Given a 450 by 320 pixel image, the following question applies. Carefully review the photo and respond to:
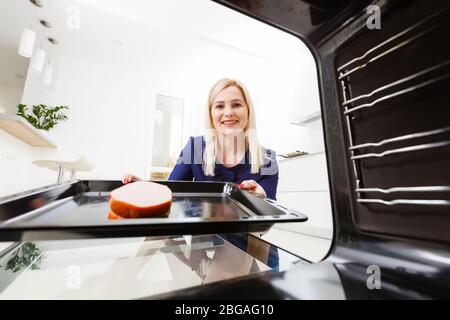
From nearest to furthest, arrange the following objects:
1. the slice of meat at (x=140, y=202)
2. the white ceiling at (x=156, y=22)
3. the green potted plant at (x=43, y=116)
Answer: the slice of meat at (x=140, y=202), the white ceiling at (x=156, y=22), the green potted plant at (x=43, y=116)

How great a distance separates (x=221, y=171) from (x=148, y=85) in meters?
2.81

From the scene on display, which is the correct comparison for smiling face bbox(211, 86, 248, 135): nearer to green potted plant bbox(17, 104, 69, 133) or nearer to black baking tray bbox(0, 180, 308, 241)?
black baking tray bbox(0, 180, 308, 241)

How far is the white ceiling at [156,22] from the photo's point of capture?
2.04m

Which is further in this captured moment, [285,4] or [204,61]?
[204,61]

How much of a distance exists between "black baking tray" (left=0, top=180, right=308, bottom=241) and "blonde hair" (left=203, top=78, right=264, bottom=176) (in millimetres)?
695

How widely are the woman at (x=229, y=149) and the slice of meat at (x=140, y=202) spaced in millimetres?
847

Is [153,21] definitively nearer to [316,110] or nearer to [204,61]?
[204,61]

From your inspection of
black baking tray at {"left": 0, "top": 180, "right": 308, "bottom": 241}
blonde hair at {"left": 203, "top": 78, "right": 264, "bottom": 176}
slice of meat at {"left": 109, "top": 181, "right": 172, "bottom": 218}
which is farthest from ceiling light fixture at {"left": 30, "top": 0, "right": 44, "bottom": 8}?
slice of meat at {"left": 109, "top": 181, "right": 172, "bottom": 218}

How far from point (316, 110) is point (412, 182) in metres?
2.62

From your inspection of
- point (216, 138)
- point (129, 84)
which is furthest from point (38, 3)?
point (216, 138)

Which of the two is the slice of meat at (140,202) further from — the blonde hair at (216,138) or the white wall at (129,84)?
the white wall at (129,84)

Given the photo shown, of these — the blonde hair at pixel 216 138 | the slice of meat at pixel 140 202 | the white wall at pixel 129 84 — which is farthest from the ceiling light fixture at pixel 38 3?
the slice of meat at pixel 140 202
